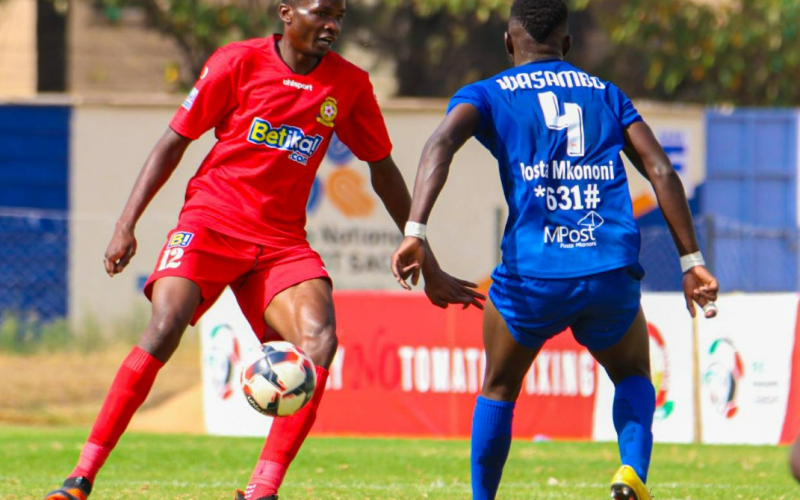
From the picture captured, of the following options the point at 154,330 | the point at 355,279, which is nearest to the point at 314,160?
the point at 154,330

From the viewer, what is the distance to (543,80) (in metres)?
5.20

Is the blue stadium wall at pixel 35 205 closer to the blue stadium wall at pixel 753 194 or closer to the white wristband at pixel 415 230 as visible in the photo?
the blue stadium wall at pixel 753 194

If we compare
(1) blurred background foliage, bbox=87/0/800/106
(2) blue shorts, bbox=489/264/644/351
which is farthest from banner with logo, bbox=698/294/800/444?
(1) blurred background foliage, bbox=87/0/800/106

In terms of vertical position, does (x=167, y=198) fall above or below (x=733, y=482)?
above

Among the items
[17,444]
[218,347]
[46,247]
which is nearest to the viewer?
[17,444]

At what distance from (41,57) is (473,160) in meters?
8.67

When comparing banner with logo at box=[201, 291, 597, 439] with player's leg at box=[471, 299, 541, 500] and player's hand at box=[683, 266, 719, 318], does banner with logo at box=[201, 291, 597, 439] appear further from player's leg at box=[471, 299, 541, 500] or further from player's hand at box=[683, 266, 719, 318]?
player's hand at box=[683, 266, 719, 318]

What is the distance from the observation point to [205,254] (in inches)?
220

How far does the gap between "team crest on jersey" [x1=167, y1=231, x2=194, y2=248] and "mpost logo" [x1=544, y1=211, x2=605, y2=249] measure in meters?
1.56

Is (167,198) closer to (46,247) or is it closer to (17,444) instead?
(46,247)

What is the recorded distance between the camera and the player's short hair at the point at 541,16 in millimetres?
5289

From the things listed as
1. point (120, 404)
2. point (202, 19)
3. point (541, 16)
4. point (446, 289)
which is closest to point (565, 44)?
point (541, 16)

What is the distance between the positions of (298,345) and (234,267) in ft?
1.49

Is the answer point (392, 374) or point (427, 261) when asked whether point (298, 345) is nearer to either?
point (427, 261)
